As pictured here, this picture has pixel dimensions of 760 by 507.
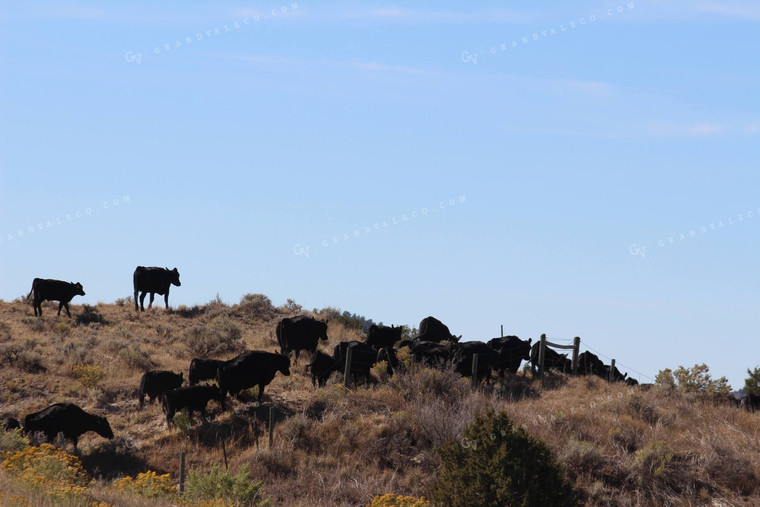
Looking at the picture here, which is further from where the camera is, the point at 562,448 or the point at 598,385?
the point at 598,385

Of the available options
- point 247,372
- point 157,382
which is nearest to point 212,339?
point 157,382

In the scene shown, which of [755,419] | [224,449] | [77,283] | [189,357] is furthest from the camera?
[77,283]

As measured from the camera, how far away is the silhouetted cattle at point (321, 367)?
24541 mm

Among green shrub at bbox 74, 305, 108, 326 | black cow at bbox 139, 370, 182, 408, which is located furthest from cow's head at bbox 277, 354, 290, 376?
green shrub at bbox 74, 305, 108, 326

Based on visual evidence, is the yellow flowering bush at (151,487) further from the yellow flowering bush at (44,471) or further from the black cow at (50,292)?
the black cow at (50,292)

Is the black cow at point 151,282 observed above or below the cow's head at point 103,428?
above

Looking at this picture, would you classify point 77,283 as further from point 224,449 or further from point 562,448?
point 562,448

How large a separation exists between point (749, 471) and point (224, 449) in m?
12.8

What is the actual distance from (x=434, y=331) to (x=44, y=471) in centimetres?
1888

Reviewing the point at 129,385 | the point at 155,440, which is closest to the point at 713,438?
the point at 155,440

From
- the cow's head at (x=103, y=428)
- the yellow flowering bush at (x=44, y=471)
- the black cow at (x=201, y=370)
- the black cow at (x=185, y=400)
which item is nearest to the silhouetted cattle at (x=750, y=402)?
the black cow at (x=201, y=370)

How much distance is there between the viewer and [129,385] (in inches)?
990

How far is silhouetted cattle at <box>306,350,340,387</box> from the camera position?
80.5 ft

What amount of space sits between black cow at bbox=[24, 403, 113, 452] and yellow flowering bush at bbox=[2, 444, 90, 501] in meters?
2.22
